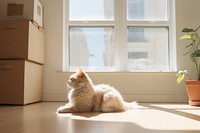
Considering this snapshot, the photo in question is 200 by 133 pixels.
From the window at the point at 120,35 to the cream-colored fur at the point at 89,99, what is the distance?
49.9 inches

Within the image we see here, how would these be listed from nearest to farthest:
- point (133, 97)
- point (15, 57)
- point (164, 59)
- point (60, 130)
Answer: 1. point (60, 130)
2. point (15, 57)
3. point (133, 97)
4. point (164, 59)

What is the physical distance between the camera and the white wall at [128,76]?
126 inches

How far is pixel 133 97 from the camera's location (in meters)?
3.20

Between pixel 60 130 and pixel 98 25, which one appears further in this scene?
pixel 98 25

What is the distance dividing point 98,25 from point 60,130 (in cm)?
236

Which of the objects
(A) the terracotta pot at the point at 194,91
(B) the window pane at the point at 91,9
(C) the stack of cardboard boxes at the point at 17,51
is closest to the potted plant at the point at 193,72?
(A) the terracotta pot at the point at 194,91

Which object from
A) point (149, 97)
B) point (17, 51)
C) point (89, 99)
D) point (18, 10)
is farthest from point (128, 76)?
point (18, 10)

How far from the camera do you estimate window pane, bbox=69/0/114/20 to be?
342 cm

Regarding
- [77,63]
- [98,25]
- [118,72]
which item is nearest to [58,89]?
[77,63]

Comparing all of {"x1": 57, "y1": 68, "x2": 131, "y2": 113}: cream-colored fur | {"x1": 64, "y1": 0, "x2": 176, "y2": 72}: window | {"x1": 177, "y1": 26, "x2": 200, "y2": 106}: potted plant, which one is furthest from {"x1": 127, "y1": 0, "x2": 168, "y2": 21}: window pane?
{"x1": 57, "y1": 68, "x2": 131, "y2": 113}: cream-colored fur

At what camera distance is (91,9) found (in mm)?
3441

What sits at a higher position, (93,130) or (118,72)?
(118,72)

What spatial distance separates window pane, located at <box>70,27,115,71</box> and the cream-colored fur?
127 cm

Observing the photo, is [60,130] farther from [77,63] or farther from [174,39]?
[174,39]
